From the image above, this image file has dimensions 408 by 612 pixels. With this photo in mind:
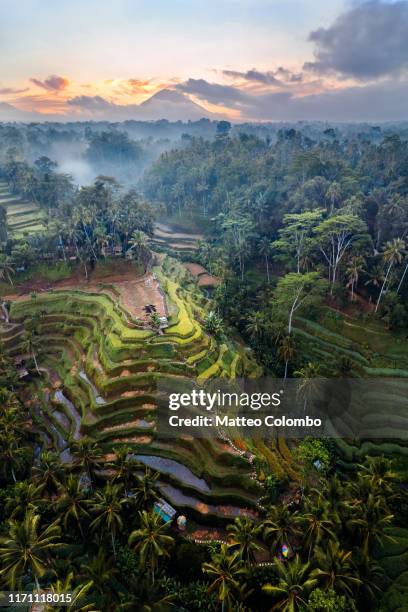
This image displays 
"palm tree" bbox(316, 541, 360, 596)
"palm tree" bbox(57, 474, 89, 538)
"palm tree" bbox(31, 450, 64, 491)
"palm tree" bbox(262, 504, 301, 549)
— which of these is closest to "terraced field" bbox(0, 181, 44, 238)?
"palm tree" bbox(31, 450, 64, 491)

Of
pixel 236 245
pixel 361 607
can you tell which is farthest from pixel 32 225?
pixel 361 607

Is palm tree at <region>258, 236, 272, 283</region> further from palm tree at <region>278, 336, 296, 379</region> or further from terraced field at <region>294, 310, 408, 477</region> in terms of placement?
palm tree at <region>278, 336, 296, 379</region>

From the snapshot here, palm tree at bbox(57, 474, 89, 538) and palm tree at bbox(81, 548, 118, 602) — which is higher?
palm tree at bbox(57, 474, 89, 538)

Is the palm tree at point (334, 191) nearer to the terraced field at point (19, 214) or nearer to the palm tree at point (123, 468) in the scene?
the terraced field at point (19, 214)

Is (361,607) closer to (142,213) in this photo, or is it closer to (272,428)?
(272,428)

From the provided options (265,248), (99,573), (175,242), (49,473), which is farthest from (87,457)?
(175,242)

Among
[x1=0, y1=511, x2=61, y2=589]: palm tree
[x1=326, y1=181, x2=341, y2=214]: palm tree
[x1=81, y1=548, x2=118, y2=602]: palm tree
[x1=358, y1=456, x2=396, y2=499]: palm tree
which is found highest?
[x1=326, y1=181, x2=341, y2=214]: palm tree

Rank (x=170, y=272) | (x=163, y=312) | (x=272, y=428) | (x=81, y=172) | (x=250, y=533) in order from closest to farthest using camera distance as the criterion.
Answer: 1. (x=250, y=533)
2. (x=272, y=428)
3. (x=163, y=312)
4. (x=170, y=272)
5. (x=81, y=172)

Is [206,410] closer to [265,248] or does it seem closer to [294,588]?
[294,588]
